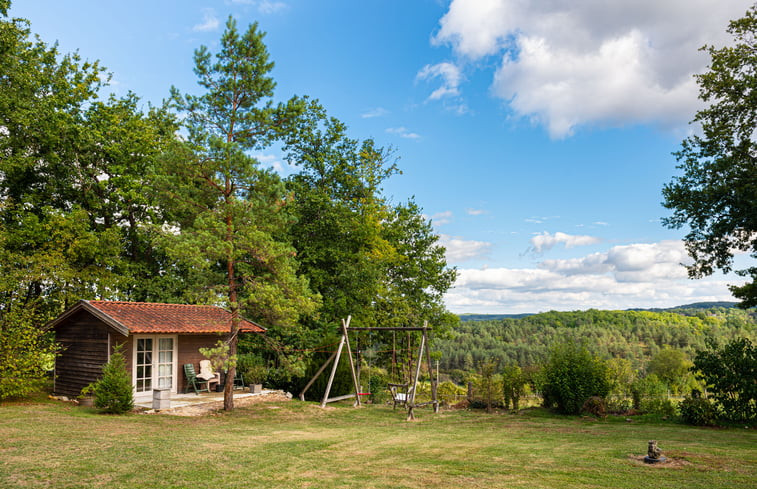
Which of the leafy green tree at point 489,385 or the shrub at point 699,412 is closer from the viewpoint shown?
the shrub at point 699,412

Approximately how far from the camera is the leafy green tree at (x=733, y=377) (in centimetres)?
1230

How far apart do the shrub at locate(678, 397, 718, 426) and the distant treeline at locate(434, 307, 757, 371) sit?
1515 inches

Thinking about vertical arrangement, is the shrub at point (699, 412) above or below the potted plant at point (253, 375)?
below

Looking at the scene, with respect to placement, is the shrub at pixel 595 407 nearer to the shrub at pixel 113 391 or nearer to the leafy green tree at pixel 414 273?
the leafy green tree at pixel 414 273

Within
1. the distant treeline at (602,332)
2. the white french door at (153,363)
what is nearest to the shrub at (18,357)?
the white french door at (153,363)

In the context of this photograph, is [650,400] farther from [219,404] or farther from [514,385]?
[219,404]

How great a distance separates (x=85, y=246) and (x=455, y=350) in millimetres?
45916

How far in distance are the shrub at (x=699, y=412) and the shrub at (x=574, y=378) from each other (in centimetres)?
198

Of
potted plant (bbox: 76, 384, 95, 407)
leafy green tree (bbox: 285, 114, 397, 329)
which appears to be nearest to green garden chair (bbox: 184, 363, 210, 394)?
potted plant (bbox: 76, 384, 95, 407)

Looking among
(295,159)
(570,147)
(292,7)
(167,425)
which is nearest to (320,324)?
(295,159)

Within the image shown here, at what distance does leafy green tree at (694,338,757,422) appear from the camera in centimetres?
1230

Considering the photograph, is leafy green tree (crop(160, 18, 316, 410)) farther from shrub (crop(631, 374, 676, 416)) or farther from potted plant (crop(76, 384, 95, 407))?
shrub (crop(631, 374, 676, 416))

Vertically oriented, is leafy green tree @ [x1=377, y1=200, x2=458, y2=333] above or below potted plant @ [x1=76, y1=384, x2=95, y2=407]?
above

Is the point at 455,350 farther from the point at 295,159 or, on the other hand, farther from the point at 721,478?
the point at 721,478
